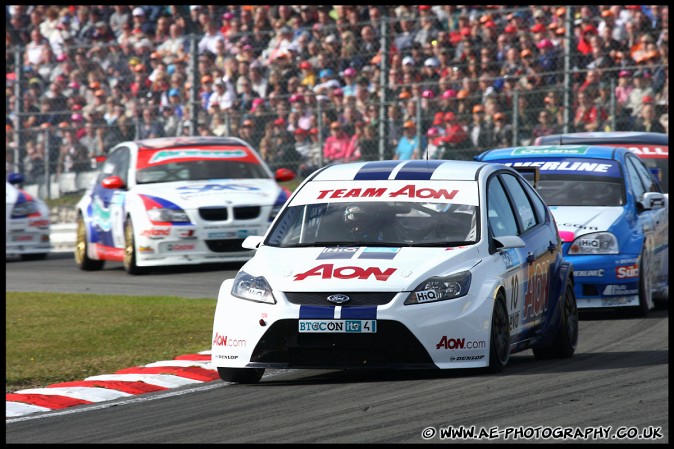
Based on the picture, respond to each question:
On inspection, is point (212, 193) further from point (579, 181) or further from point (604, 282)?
point (604, 282)

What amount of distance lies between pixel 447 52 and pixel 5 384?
12.2m

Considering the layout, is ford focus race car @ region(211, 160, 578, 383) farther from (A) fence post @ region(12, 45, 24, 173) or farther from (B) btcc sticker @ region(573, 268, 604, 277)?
(A) fence post @ region(12, 45, 24, 173)

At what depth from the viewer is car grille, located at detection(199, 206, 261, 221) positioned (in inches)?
643

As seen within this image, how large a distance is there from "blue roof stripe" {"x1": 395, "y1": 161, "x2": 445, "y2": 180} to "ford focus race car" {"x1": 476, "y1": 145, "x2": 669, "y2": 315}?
2.74 m

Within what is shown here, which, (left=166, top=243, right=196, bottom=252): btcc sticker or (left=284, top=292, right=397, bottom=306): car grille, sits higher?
(left=284, top=292, right=397, bottom=306): car grille

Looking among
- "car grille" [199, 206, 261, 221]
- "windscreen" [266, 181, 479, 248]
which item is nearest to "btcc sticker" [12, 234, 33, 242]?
"car grille" [199, 206, 261, 221]

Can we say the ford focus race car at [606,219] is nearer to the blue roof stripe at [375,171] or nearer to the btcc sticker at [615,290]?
the btcc sticker at [615,290]

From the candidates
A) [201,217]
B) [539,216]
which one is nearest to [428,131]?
[201,217]

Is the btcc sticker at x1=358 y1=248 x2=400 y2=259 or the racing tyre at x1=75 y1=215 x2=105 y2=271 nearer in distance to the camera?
the btcc sticker at x1=358 y1=248 x2=400 y2=259

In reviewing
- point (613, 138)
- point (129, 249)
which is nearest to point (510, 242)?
point (613, 138)

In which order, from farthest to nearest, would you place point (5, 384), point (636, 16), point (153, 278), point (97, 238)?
point (636, 16) → point (97, 238) → point (153, 278) → point (5, 384)

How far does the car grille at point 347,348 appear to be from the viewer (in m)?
7.76

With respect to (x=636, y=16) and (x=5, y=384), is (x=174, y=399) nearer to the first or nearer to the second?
(x=5, y=384)

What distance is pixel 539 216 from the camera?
9664 mm
